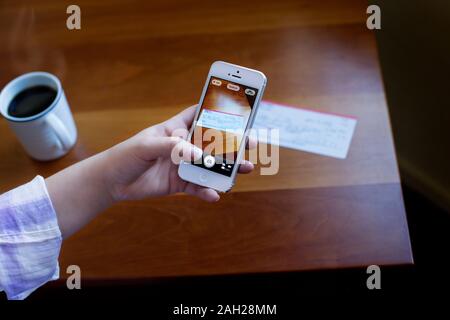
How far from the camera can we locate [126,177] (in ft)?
2.20

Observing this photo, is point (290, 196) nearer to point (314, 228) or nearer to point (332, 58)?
point (314, 228)

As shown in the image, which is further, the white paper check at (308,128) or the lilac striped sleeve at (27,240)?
the white paper check at (308,128)

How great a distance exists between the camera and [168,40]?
0.89 m

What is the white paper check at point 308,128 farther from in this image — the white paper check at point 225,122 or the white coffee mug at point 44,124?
the white coffee mug at point 44,124

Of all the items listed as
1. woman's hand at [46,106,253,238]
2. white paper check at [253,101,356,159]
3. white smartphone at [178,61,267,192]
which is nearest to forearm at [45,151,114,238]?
woman's hand at [46,106,253,238]

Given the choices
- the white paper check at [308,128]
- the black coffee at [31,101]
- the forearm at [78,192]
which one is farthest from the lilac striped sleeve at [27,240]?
the white paper check at [308,128]

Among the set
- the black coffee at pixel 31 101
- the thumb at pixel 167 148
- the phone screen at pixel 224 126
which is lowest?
the thumb at pixel 167 148

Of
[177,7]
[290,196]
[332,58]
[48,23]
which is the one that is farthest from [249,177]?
[48,23]

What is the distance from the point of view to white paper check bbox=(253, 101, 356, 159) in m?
0.76

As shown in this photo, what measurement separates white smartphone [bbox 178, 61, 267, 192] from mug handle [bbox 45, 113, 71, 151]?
20cm

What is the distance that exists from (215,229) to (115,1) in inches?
20.7

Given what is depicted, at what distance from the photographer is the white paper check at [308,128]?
2.49 feet

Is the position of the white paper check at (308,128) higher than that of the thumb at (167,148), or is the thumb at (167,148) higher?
the white paper check at (308,128)

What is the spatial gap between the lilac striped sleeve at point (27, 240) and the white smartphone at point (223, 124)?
0.19 m
